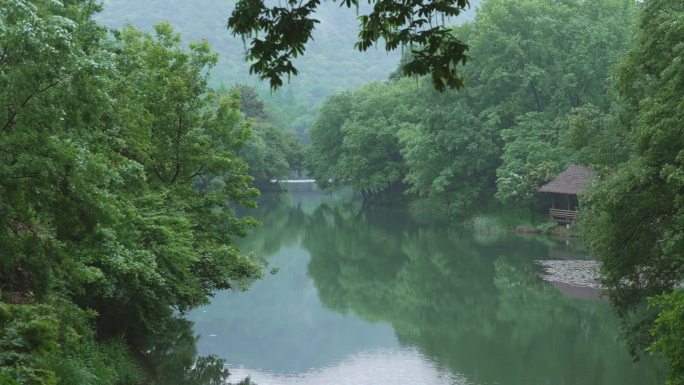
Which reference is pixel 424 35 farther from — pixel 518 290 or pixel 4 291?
pixel 518 290

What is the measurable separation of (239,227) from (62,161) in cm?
A: 1242

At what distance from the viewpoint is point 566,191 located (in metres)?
47.3

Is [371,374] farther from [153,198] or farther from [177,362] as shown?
[153,198]

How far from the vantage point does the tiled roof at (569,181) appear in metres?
47.2

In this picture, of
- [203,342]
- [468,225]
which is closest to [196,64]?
[203,342]

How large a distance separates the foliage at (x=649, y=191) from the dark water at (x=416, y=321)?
285 centimetres

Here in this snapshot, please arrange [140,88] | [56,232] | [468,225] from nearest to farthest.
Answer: [56,232] → [140,88] → [468,225]

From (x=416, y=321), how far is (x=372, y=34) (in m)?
21.4

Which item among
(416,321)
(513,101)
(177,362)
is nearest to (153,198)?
(177,362)

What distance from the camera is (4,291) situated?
1444 centimetres

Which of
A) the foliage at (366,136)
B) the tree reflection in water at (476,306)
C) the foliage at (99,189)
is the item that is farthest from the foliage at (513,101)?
the foliage at (99,189)

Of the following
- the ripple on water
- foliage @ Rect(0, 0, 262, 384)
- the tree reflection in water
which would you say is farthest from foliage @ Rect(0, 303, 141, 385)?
the tree reflection in water

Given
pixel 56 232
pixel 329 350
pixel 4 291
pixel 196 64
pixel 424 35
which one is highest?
pixel 196 64

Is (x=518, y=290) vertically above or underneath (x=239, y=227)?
underneath
